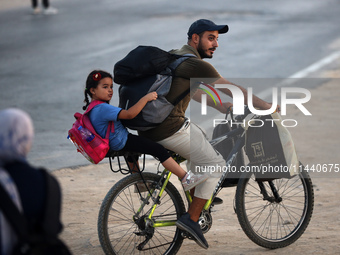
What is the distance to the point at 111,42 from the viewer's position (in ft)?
54.6

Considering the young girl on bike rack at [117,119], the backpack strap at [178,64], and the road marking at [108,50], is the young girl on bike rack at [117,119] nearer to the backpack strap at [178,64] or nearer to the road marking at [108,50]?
the backpack strap at [178,64]

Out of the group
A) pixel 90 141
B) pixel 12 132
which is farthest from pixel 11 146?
pixel 90 141

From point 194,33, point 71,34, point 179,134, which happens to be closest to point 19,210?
point 179,134

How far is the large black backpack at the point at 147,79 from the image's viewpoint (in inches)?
208

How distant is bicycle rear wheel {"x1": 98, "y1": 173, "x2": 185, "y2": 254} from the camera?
5.47m

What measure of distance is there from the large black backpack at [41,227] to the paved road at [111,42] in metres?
5.31

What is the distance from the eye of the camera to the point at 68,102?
39.0 ft

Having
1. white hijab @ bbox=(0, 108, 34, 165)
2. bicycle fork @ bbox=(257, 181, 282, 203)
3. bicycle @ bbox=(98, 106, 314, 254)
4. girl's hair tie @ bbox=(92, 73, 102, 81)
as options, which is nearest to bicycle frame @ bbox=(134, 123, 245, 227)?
bicycle @ bbox=(98, 106, 314, 254)

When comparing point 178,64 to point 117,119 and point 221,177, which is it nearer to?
point 117,119

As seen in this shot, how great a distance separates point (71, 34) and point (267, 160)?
12.5 m

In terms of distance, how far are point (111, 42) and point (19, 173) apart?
13467 mm

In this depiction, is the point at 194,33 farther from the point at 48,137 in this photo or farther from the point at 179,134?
the point at 48,137

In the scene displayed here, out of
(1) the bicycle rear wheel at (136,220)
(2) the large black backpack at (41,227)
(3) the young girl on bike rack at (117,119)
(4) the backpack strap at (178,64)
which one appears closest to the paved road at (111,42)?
(1) the bicycle rear wheel at (136,220)

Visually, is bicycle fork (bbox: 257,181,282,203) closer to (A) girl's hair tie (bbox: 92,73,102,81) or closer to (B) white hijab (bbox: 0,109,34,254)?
(A) girl's hair tie (bbox: 92,73,102,81)
